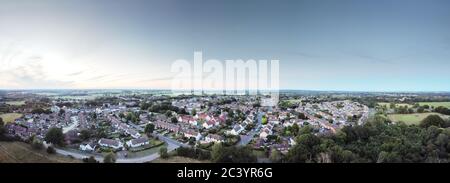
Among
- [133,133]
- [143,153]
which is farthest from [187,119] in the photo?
[143,153]

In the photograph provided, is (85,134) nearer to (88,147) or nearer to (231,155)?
(88,147)

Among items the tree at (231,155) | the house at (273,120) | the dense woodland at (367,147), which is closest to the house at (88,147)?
the dense woodland at (367,147)

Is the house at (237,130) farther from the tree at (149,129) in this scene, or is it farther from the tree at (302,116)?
the tree at (302,116)
